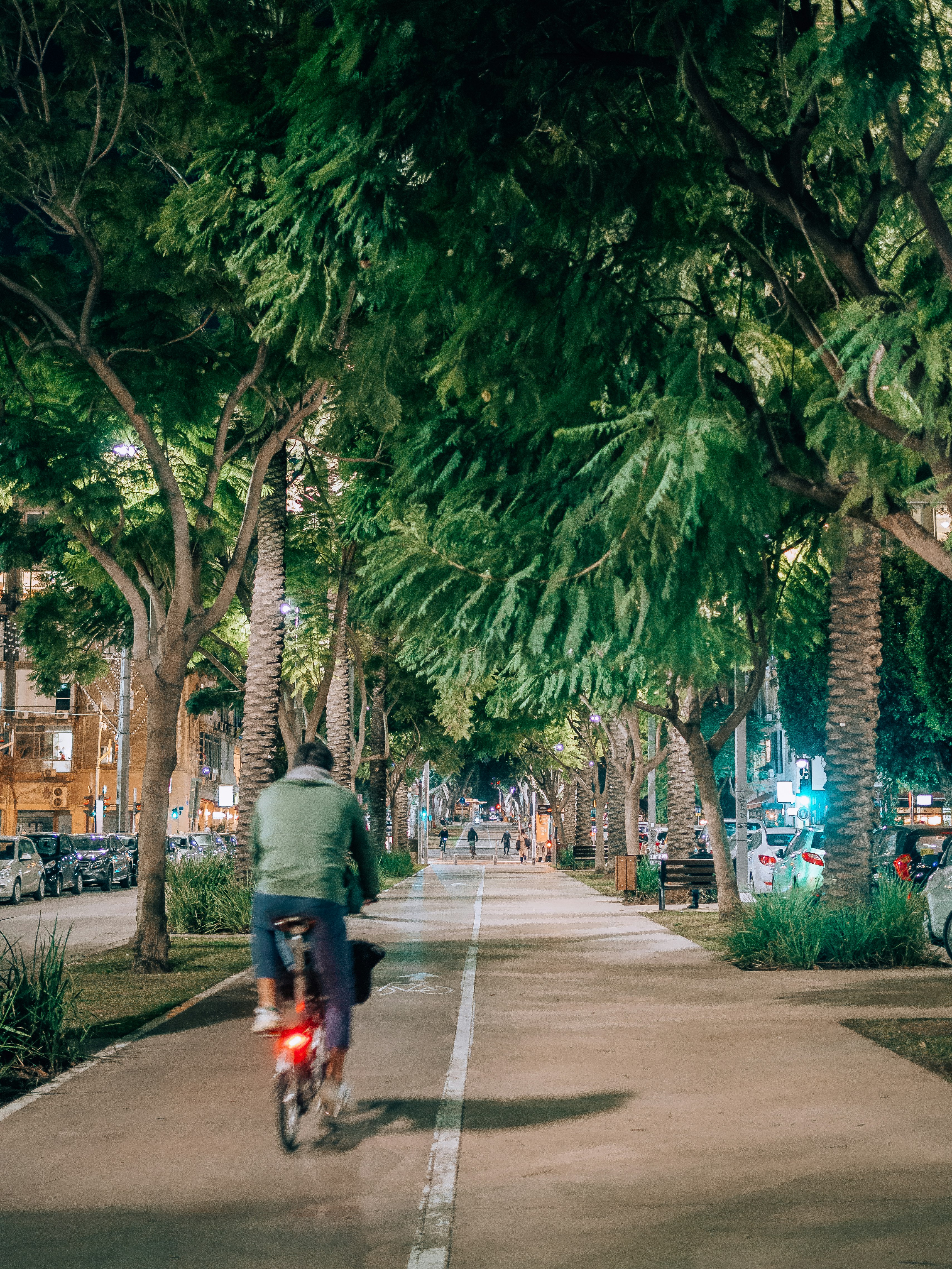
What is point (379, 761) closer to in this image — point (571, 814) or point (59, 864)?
point (59, 864)

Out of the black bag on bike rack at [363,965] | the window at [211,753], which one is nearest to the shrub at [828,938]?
the black bag on bike rack at [363,965]

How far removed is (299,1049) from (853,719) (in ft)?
37.9

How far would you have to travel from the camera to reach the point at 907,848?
26984mm

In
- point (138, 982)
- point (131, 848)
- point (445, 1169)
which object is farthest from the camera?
point (131, 848)

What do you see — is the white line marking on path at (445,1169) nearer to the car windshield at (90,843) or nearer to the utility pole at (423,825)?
the car windshield at (90,843)

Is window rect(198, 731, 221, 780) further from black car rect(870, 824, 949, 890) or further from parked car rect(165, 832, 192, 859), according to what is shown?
black car rect(870, 824, 949, 890)

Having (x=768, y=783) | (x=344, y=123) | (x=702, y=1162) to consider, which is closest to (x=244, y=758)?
(x=344, y=123)

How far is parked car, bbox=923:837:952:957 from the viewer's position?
53.6 feet

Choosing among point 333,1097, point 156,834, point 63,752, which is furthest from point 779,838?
point 63,752

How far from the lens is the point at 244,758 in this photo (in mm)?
21094

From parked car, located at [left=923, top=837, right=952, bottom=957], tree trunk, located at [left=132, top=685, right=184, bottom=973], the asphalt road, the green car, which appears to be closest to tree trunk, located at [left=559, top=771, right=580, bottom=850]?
the asphalt road

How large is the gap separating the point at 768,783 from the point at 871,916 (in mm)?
67821

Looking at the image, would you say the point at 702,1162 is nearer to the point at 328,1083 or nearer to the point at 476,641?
the point at 328,1083

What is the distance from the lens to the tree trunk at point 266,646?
21.4 metres
